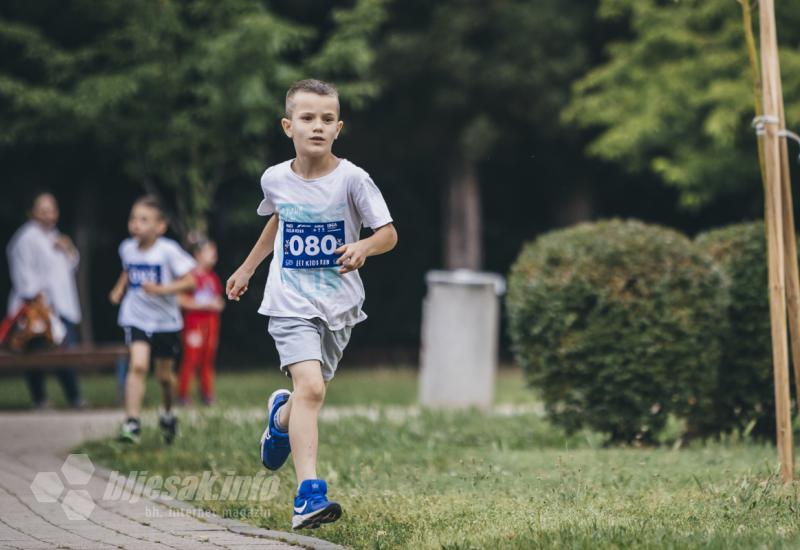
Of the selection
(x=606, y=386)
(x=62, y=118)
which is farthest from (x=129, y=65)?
(x=606, y=386)

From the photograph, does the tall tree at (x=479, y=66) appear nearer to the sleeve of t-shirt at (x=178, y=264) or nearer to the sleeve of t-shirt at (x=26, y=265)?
the sleeve of t-shirt at (x=26, y=265)

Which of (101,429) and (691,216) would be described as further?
(691,216)

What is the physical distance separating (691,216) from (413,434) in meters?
17.5

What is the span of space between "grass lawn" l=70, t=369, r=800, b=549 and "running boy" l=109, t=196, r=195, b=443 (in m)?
0.51

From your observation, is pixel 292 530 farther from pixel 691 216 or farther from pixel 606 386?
pixel 691 216

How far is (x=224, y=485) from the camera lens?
758 cm

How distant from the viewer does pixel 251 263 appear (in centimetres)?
631

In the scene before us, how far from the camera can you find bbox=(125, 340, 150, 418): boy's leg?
9.62m

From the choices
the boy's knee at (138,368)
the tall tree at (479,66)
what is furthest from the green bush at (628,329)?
the tall tree at (479,66)

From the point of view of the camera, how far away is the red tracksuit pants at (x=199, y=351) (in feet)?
47.9

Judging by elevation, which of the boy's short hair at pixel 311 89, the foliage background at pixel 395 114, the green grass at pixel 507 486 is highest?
the foliage background at pixel 395 114

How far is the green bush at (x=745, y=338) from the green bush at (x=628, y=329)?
21 cm

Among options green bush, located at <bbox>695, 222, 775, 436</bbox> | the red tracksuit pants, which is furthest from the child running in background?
green bush, located at <bbox>695, 222, 775, 436</bbox>

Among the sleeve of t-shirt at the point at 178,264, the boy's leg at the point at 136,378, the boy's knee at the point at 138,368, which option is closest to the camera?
the boy's leg at the point at 136,378
